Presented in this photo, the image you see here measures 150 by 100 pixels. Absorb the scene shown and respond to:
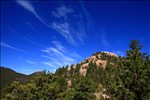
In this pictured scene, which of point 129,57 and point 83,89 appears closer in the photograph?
point 129,57

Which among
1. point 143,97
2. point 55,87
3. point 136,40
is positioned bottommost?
point 143,97

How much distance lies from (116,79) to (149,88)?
181 inches

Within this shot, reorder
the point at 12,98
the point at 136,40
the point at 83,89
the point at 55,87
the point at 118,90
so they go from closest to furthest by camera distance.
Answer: the point at 118,90, the point at 136,40, the point at 55,87, the point at 83,89, the point at 12,98

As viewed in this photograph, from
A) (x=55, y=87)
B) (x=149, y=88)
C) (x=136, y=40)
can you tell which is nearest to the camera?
(x=149, y=88)

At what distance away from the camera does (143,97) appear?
28.2m

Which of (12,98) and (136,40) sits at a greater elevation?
(136,40)

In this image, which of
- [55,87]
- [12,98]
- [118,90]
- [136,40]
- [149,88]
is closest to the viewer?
[149,88]

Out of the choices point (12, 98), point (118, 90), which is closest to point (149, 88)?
point (118, 90)

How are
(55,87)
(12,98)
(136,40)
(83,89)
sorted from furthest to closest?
(12,98) → (83,89) → (55,87) → (136,40)

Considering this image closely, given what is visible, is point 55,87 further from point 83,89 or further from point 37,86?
point 83,89

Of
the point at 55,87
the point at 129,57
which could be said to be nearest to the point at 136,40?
the point at 129,57

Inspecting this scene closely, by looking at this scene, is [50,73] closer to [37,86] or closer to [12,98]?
[37,86]

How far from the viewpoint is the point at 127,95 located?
91.4ft

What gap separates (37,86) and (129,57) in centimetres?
1933
